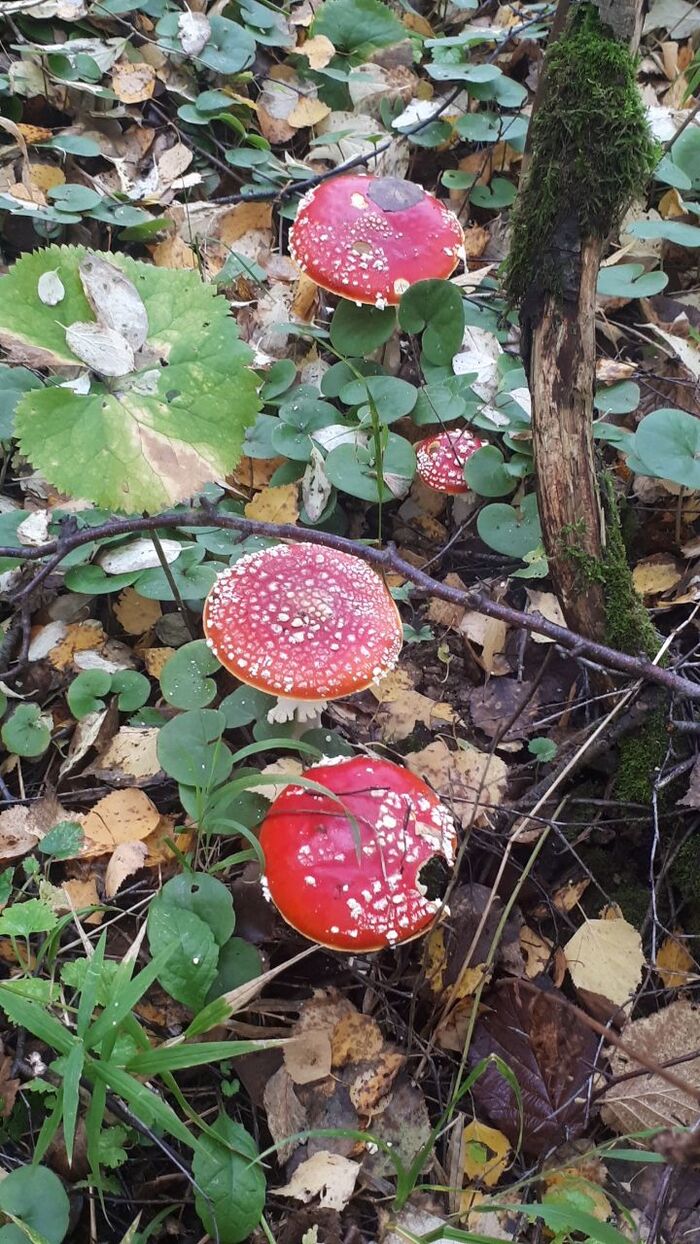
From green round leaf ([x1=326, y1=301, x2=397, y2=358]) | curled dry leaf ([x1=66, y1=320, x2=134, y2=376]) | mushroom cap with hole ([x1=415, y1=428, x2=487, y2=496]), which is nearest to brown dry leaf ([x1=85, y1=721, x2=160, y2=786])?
curled dry leaf ([x1=66, y1=320, x2=134, y2=376])

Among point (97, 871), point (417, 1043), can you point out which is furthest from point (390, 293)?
point (417, 1043)

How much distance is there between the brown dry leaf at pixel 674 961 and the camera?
2.43 m

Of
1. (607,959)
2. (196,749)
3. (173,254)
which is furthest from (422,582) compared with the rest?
(173,254)

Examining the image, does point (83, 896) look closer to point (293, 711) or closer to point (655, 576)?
point (293, 711)

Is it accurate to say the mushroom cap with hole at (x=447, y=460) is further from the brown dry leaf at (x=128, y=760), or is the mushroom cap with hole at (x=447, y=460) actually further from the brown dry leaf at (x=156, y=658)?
the brown dry leaf at (x=128, y=760)

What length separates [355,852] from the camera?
2.16 meters

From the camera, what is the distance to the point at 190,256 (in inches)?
168

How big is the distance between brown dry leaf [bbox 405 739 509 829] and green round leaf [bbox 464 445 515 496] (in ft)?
3.50

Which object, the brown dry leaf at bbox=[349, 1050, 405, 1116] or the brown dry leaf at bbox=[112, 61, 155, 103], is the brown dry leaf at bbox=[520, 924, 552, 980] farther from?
the brown dry leaf at bbox=[112, 61, 155, 103]

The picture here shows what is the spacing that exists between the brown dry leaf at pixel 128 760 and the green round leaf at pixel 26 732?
19 cm

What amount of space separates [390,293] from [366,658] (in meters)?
1.92

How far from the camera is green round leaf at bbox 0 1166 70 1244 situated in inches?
71.7

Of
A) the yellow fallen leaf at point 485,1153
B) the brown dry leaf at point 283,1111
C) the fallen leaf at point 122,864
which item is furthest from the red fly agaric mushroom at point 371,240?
the yellow fallen leaf at point 485,1153

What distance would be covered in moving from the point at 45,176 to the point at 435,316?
219 cm
